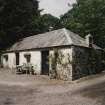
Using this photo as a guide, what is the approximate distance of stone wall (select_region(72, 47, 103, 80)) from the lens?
20656mm

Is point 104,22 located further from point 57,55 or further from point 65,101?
point 65,101

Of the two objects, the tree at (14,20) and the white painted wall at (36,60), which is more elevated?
the tree at (14,20)

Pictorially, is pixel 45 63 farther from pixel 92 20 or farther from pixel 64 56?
pixel 92 20

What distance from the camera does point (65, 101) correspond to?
39.9ft

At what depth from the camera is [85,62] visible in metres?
22.3

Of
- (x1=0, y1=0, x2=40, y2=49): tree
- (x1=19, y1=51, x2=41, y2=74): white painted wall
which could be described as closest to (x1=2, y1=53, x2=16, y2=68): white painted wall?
(x1=19, y1=51, x2=41, y2=74): white painted wall

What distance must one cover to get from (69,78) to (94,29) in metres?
17.2

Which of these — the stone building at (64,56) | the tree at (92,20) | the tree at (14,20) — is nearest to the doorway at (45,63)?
the stone building at (64,56)

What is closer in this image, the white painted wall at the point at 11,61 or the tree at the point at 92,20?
the white painted wall at the point at 11,61

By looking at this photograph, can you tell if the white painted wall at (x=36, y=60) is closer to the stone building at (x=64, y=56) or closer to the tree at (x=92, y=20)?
the stone building at (x=64, y=56)

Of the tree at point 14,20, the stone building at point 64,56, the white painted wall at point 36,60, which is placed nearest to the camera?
the stone building at point 64,56

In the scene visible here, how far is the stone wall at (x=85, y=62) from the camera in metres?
20.7

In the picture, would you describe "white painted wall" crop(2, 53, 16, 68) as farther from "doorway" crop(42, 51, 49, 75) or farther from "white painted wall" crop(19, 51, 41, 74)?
"doorway" crop(42, 51, 49, 75)

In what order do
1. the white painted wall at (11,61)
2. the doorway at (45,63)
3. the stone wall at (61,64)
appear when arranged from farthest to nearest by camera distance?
the white painted wall at (11,61), the doorway at (45,63), the stone wall at (61,64)
